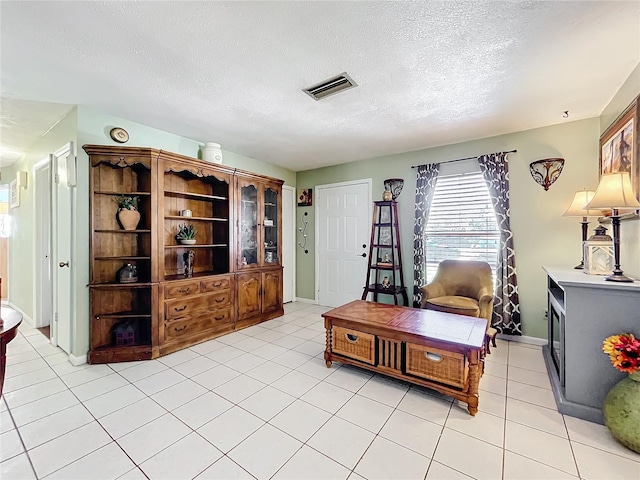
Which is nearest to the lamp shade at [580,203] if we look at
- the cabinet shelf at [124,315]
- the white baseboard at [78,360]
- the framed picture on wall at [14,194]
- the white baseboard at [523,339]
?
the white baseboard at [523,339]

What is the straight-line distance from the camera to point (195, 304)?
3244mm

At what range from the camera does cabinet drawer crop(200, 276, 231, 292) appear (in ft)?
11.0

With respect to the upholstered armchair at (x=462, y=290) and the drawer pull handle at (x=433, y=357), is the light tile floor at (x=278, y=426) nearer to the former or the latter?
the drawer pull handle at (x=433, y=357)

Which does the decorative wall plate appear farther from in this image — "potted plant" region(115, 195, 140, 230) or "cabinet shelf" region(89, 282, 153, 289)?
"cabinet shelf" region(89, 282, 153, 289)

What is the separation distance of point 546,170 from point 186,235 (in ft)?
13.8

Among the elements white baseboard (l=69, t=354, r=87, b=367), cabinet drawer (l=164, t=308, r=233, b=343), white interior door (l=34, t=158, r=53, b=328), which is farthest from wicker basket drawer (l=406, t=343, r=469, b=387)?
white interior door (l=34, t=158, r=53, b=328)

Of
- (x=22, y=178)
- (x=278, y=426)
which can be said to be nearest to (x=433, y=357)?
(x=278, y=426)

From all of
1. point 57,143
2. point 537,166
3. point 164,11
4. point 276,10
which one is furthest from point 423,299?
point 57,143

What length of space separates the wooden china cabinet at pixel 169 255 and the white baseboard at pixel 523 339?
3101 millimetres

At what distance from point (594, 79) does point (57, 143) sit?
16.7 ft

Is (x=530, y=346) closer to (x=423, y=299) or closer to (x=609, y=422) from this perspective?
(x=423, y=299)

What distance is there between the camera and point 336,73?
217 centimetres

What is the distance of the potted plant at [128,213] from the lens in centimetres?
291

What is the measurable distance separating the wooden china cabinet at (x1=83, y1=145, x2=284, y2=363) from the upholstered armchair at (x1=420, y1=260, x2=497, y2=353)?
90.7 inches
